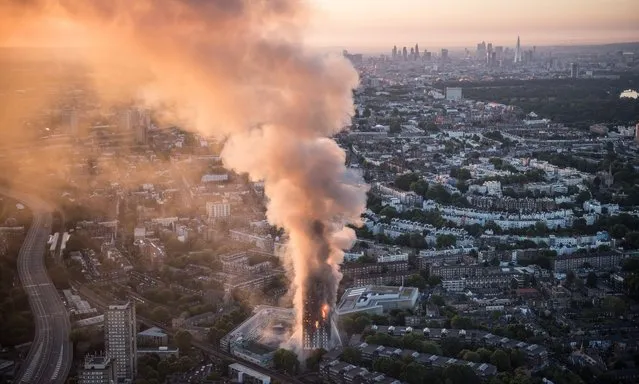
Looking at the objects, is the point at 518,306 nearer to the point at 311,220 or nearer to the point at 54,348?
the point at 311,220

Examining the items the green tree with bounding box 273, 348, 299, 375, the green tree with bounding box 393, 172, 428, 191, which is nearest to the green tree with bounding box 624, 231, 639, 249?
the green tree with bounding box 393, 172, 428, 191

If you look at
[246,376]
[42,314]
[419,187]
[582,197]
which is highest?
[42,314]

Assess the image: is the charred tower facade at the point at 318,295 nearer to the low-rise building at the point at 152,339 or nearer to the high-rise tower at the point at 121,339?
the low-rise building at the point at 152,339

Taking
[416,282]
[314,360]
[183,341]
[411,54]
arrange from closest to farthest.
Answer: [314,360], [183,341], [416,282], [411,54]

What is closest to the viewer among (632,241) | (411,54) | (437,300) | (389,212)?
(437,300)

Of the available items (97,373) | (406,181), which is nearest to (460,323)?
(97,373)

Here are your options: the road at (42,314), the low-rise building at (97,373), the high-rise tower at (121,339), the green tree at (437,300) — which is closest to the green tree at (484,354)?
the green tree at (437,300)

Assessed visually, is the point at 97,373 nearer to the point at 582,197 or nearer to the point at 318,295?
the point at 318,295
